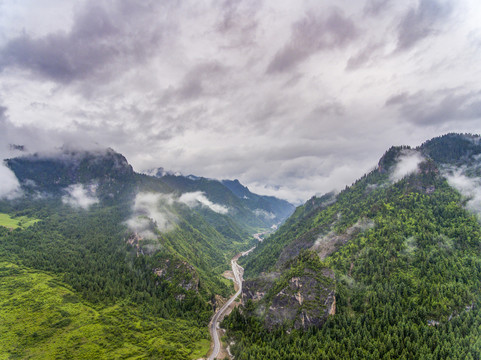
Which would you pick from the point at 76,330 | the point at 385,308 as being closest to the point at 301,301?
the point at 385,308

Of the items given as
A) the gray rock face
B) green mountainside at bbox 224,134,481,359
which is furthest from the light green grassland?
the gray rock face

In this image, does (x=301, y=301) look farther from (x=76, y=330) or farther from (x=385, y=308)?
(x=76, y=330)

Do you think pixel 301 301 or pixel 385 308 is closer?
pixel 385 308

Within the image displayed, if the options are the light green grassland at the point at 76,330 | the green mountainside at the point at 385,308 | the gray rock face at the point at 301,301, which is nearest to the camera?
the green mountainside at the point at 385,308

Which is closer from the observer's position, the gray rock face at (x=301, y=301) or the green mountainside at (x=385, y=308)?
the green mountainside at (x=385, y=308)

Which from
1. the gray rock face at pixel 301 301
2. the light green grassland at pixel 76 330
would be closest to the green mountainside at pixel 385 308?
the gray rock face at pixel 301 301

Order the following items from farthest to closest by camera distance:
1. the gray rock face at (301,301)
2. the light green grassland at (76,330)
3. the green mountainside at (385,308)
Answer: the gray rock face at (301,301) → the light green grassland at (76,330) → the green mountainside at (385,308)

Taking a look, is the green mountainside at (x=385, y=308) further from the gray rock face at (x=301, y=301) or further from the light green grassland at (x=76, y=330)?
the light green grassland at (x=76, y=330)

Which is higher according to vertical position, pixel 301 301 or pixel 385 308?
pixel 301 301

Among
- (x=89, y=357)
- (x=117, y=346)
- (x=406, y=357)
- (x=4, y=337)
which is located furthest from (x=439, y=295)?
(x=4, y=337)
